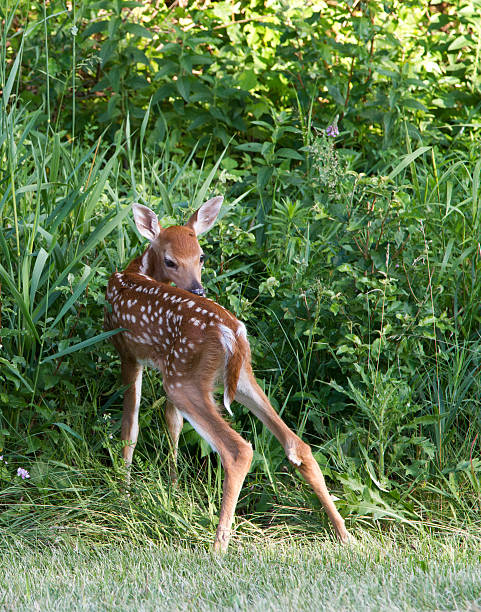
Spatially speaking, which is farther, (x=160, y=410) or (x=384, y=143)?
(x=384, y=143)

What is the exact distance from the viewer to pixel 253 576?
125 inches

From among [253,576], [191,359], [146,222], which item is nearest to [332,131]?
[146,222]

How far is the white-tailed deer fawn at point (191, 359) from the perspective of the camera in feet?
11.8

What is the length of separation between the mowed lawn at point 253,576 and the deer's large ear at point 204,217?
5.69 feet

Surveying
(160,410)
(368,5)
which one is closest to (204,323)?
(160,410)

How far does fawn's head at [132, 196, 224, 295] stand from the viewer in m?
4.38

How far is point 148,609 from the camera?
2873 mm

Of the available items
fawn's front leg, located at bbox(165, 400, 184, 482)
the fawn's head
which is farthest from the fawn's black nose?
fawn's front leg, located at bbox(165, 400, 184, 482)

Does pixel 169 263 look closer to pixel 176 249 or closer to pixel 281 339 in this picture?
pixel 176 249

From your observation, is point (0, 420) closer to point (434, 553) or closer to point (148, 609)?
point (148, 609)

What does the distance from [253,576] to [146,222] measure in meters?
2.02

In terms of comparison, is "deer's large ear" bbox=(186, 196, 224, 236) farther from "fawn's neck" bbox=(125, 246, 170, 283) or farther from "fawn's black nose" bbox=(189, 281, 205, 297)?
"fawn's black nose" bbox=(189, 281, 205, 297)

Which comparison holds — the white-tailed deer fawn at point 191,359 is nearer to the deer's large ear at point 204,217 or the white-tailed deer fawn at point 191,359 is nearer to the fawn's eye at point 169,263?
the fawn's eye at point 169,263

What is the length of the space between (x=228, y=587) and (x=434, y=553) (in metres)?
0.87
